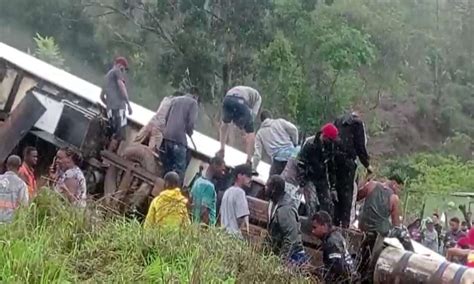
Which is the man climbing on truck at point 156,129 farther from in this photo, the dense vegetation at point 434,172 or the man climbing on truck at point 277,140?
the dense vegetation at point 434,172

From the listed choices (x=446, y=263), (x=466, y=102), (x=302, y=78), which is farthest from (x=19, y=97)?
(x=466, y=102)

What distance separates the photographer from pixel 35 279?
5.25 meters

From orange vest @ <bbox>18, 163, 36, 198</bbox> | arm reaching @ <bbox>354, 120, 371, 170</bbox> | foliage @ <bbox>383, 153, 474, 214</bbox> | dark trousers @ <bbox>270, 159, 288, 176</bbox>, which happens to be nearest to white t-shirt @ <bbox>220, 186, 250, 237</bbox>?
arm reaching @ <bbox>354, 120, 371, 170</bbox>

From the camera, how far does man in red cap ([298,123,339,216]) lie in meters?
8.88

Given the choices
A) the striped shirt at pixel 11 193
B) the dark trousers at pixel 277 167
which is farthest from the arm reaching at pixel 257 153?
the striped shirt at pixel 11 193

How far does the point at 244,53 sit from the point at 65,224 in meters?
17.1

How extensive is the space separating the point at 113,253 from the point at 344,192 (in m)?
3.68

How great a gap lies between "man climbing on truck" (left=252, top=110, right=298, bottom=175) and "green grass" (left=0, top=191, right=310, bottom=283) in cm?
312

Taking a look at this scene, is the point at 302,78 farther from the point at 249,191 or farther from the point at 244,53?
the point at 249,191

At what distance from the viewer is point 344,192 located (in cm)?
903

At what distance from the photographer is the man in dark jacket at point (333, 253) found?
7.80 metres

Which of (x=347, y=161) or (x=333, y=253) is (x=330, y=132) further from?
(x=333, y=253)

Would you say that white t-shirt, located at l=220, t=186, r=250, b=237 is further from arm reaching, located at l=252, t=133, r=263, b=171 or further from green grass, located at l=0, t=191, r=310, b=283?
arm reaching, located at l=252, t=133, r=263, b=171

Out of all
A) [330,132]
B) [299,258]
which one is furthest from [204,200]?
[330,132]
